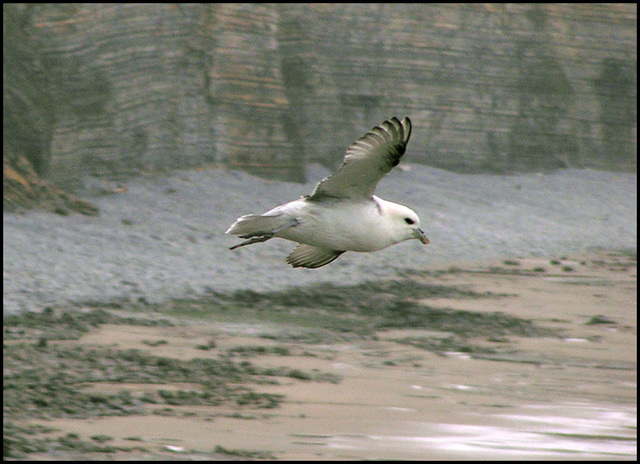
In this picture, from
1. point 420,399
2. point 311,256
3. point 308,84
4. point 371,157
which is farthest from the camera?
point 308,84

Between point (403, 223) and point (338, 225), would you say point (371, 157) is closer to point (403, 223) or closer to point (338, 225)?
point (338, 225)

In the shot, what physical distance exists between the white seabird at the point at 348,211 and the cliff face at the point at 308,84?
444 inches

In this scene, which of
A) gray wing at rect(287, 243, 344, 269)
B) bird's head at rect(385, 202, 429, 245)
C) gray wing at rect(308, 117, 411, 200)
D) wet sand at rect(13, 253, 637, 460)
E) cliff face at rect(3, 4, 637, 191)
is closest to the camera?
gray wing at rect(308, 117, 411, 200)

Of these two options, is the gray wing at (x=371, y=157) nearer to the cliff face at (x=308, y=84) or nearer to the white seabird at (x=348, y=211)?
the white seabird at (x=348, y=211)

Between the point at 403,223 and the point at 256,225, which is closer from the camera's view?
the point at 256,225

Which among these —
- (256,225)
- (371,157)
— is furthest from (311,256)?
(371,157)

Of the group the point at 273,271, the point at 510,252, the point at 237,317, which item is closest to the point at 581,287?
the point at 510,252

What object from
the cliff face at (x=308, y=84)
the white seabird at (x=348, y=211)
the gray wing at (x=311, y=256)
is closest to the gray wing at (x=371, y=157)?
the white seabird at (x=348, y=211)

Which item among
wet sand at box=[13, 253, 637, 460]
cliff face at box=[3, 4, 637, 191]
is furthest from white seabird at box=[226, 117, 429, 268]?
cliff face at box=[3, 4, 637, 191]

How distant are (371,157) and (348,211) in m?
0.23

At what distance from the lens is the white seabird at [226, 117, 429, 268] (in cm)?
431

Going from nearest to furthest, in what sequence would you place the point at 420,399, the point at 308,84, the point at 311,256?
the point at 311,256 → the point at 420,399 → the point at 308,84

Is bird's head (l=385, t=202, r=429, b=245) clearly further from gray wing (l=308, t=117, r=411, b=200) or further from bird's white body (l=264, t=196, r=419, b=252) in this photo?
gray wing (l=308, t=117, r=411, b=200)

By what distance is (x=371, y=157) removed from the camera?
432 centimetres
